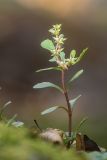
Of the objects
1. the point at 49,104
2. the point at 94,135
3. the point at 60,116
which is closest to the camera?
the point at 94,135

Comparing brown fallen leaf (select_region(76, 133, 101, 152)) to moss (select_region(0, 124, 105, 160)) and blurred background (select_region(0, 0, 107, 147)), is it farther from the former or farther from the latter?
blurred background (select_region(0, 0, 107, 147))

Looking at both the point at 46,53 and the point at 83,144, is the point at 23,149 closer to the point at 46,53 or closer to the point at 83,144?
the point at 83,144

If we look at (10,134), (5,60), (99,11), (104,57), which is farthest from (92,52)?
(10,134)

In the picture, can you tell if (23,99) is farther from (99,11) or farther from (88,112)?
(99,11)

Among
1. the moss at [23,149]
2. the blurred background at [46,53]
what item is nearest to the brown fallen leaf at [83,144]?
the moss at [23,149]

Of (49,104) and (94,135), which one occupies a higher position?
(49,104)

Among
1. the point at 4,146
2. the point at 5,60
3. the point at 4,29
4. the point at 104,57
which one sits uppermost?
the point at 4,29

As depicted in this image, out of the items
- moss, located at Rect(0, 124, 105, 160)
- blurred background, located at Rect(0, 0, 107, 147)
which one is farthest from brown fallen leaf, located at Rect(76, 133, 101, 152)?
blurred background, located at Rect(0, 0, 107, 147)

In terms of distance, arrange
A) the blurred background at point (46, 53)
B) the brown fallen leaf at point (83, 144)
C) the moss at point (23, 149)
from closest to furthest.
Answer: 1. the moss at point (23, 149)
2. the brown fallen leaf at point (83, 144)
3. the blurred background at point (46, 53)

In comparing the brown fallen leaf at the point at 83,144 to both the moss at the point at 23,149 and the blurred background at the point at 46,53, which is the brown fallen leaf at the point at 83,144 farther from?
the blurred background at the point at 46,53
